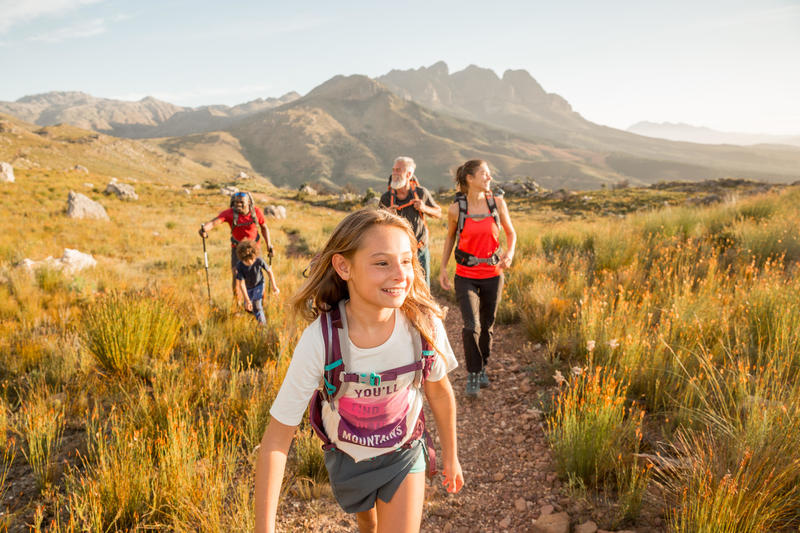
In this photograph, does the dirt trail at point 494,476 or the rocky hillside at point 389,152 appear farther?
the rocky hillside at point 389,152

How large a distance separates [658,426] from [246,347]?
417 centimetres

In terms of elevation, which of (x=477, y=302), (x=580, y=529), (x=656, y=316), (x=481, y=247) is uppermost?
(x=481, y=247)

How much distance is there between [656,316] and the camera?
4.68 metres

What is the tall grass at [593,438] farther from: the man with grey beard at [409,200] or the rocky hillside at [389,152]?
the rocky hillside at [389,152]

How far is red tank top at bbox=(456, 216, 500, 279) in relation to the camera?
3727 millimetres

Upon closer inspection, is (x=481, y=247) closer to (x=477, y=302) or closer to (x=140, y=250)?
(x=477, y=302)

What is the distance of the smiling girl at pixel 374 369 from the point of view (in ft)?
4.99

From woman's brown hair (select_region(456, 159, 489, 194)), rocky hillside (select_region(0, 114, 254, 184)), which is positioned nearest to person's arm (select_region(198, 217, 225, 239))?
woman's brown hair (select_region(456, 159, 489, 194))

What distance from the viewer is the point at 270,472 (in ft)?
4.52

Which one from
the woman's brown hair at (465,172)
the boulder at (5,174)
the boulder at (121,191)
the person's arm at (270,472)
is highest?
the boulder at (5,174)

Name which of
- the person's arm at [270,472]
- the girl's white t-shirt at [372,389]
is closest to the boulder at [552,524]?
the girl's white t-shirt at [372,389]

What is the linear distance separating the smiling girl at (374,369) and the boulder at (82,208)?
64.6ft

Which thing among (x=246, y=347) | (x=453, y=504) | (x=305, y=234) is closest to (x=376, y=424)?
(x=453, y=504)

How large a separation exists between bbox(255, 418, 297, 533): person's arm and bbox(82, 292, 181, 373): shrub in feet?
10.9
